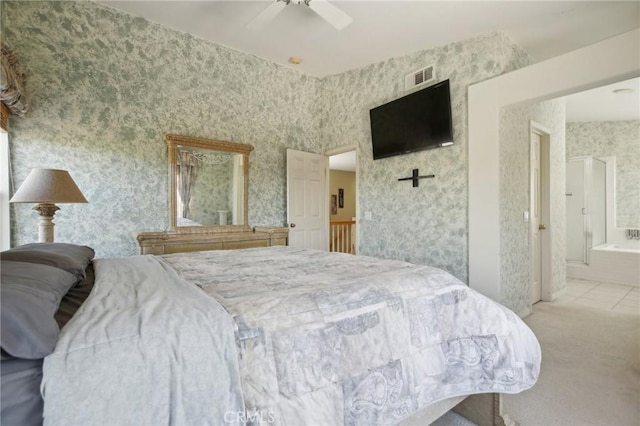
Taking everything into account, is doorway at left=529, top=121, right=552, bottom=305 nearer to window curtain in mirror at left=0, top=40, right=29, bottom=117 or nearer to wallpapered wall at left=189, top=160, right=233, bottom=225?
wallpapered wall at left=189, top=160, right=233, bottom=225

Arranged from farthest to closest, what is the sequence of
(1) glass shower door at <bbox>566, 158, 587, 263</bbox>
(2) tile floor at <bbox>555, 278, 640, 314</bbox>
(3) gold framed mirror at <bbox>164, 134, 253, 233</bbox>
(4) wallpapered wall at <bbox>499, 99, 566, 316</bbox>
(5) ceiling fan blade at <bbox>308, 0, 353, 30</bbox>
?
(1) glass shower door at <bbox>566, 158, 587, 263</bbox>, (2) tile floor at <bbox>555, 278, 640, 314</bbox>, (3) gold framed mirror at <bbox>164, 134, 253, 233</bbox>, (4) wallpapered wall at <bbox>499, 99, 566, 316</bbox>, (5) ceiling fan blade at <bbox>308, 0, 353, 30</bbox>

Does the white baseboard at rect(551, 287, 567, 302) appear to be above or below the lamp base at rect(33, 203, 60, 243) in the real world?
below

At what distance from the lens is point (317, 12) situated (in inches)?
99.8

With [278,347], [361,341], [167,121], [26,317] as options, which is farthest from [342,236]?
[26,317]

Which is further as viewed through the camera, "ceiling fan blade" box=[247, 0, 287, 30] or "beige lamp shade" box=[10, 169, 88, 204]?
"ceiling fan blade" box=[247, 0, 287, 30]

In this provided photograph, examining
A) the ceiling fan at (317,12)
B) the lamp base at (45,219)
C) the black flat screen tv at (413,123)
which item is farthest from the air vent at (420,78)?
the lamp base at (45,219)

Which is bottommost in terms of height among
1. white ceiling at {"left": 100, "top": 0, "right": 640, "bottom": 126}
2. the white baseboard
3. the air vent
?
the white baseboard

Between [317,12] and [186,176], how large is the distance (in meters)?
2.18

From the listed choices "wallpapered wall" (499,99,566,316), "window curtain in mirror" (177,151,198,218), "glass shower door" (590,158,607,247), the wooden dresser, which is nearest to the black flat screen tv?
"wallpapered wall" (499,99,566,316)

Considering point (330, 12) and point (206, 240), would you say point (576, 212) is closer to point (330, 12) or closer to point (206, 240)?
point (330, 12)

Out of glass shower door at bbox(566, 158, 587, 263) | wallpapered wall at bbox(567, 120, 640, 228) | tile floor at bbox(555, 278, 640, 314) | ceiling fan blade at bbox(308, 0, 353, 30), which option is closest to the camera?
ceiling fan blade at bbox(308, 0, 353, 30)

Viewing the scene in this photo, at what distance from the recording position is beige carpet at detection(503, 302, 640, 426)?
179cm

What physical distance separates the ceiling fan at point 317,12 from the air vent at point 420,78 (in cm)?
139

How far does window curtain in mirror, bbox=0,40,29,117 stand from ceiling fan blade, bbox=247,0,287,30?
1750 millimetres
